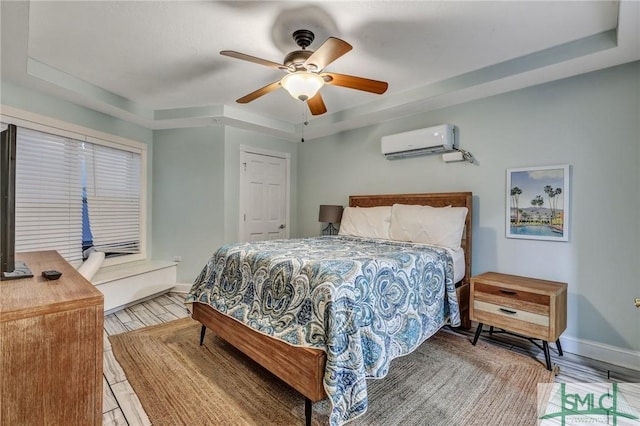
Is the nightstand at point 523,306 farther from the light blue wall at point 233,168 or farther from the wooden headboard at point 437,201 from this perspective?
the light blue wall at point 233,168

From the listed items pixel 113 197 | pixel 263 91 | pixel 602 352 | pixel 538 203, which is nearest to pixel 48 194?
pixel 113 197

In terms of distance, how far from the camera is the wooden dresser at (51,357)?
0.93m

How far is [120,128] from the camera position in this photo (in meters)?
3.84

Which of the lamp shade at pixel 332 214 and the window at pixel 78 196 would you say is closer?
the window at pixel 78 196

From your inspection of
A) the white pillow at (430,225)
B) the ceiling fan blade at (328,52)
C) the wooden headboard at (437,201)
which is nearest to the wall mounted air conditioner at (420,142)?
the wooden headboard at (437,201)

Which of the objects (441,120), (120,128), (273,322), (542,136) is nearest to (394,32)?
(441,120)

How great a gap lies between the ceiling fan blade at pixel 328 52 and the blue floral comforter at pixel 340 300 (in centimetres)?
133

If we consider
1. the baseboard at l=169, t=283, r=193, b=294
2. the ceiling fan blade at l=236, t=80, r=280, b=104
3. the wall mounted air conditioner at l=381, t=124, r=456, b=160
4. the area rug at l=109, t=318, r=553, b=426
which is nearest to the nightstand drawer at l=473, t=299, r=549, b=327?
the area rug at l=109, t=318, r=553, b=426

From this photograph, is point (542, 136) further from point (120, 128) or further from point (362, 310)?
point (120, 128)

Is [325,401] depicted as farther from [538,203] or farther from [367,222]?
[538,203]

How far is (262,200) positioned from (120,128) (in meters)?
2.06

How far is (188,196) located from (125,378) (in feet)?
8.47

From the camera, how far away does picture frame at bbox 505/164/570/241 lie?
2.59 metres

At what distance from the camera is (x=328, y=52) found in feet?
6.14
